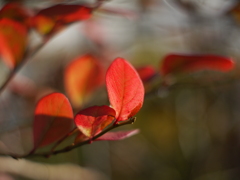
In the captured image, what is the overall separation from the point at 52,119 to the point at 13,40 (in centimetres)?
21

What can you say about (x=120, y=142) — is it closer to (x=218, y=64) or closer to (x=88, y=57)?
(x=88, y=57)

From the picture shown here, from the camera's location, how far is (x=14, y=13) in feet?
2.05

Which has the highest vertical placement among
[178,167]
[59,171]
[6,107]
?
[6,107]

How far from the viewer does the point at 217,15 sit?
1195mm

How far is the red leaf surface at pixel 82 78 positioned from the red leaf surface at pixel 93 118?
36 cm

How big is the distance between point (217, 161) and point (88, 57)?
100cm

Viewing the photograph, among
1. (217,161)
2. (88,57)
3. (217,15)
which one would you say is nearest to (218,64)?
(88,57)

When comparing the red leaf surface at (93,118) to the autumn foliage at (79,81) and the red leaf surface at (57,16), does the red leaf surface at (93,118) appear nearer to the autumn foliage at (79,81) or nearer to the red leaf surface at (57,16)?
the autumn foliage at (79,81)

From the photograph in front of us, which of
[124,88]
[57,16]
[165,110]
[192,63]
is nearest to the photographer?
[124,88]

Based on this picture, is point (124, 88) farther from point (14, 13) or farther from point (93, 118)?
point (14, 13)

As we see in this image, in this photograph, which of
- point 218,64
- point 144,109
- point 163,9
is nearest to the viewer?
point 218,64

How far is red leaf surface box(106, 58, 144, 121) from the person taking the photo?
1.38 ft

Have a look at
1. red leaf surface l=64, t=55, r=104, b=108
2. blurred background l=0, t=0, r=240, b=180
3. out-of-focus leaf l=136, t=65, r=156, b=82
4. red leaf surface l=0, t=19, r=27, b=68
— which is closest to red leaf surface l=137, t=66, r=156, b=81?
out-of-focus leaf l=136, t=65, r=156, b=82

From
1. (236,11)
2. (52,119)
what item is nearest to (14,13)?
(52,119)
